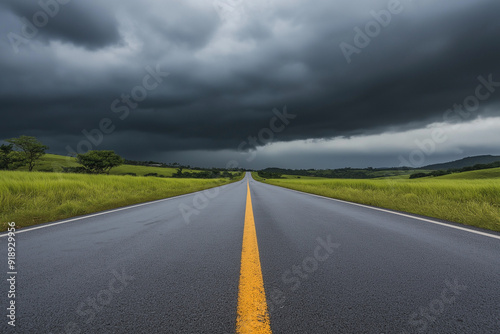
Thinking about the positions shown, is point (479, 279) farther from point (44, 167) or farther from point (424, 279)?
point (44, 167)

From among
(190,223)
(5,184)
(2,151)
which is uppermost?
(2,151)

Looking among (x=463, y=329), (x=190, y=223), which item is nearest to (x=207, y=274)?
(x=463, y=329)

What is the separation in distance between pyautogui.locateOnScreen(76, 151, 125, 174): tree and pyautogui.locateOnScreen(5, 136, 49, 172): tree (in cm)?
1161

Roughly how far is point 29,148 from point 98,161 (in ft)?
55.1

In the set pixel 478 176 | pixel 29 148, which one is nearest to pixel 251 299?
pixel 478 176

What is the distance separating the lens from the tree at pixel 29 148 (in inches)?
2007

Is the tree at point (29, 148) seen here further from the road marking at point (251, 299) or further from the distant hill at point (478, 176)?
the distant hill at point (478, 176)

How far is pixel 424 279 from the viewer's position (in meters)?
2.12

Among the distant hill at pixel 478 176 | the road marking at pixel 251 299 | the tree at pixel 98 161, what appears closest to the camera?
the road marking at pixel 251 299

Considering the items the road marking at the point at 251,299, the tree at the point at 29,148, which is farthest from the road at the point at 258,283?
the tree at the point at 29,148

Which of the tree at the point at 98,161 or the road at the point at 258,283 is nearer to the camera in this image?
the road at the point at 258,283

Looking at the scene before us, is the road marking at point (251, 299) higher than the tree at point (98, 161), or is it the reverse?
the tree at point (98, 161)

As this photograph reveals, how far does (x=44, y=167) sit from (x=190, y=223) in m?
78.8

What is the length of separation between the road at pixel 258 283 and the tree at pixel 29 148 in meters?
67.7
